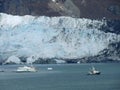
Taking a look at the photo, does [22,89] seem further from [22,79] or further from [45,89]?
[22,79]

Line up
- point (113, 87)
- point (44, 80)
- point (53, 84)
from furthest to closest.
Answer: point (44, 80), point (53, 84), point (113, 87)

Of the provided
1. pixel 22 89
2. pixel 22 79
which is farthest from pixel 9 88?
pixel 22 79

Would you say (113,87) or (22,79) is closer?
(113,87)

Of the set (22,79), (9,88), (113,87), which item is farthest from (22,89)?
(22,79)

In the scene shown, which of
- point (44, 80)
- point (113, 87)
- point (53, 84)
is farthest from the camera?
point (44, 80)

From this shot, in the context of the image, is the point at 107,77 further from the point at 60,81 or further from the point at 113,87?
the point at 113,87

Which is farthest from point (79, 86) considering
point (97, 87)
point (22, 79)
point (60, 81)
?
point (22, 79)

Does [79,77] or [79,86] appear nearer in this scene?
[79,86]

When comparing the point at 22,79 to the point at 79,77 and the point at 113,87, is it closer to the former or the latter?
the point at 79,77
